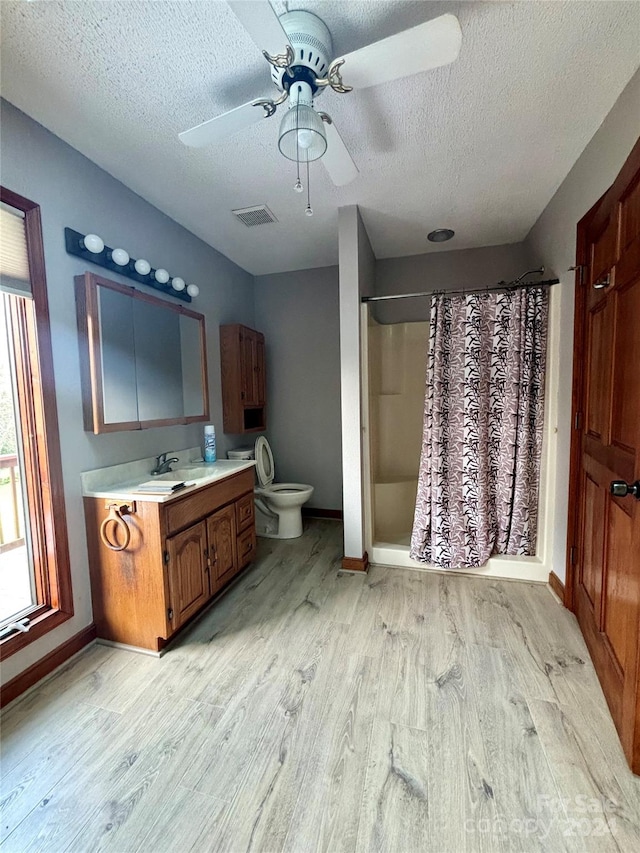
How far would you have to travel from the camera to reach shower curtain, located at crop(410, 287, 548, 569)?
216cm

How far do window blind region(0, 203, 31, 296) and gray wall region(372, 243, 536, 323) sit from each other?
93.7 inches

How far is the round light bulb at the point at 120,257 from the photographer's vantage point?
5.86ft

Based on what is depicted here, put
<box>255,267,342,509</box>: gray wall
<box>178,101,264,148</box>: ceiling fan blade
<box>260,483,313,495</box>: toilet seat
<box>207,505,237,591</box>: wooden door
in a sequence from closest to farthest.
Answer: <box>178,101,264,148</box>: ceiling fan blade < <box>207,505,237,591</box>: wooden door < <box>260,483,313,495</box>: toilet seat < <box>255,267,342,509</box>: gray wall

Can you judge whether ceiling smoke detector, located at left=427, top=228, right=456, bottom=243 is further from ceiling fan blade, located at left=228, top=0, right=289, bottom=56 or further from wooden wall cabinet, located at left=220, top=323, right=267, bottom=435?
ceiling fan blade, located at left=228, top=0, right=289, bottom=56

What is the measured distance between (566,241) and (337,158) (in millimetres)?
1449

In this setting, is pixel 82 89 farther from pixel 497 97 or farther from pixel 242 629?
pixel 242 629

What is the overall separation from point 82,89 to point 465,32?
4.65 ft

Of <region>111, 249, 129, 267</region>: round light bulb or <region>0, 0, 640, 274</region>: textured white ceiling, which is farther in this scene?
<region>111, 249, 129, 267</region>: round light bulb

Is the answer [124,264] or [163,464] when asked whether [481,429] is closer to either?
[163,464]

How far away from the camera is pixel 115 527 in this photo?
1657 mm

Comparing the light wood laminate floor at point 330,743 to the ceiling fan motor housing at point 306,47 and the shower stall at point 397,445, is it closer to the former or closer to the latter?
the shower stall at point 397,445

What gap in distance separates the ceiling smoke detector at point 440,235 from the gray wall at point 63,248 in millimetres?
1940

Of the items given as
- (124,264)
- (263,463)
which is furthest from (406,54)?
(263,463)

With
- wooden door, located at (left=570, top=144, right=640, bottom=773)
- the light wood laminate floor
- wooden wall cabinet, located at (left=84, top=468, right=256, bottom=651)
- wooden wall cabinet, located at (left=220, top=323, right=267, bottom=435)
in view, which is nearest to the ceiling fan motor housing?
wooden door, located at (left=570, top=144, right=640, bottom=773)
